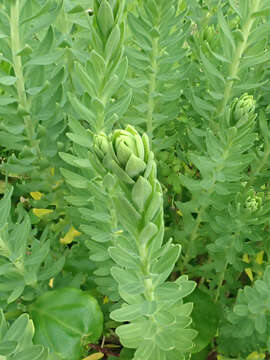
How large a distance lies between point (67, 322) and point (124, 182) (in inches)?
17.8

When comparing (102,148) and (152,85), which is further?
(152,85)

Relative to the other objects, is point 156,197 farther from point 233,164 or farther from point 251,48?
point 251,48

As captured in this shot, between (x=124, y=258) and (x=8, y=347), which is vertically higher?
(x=124, y=258)

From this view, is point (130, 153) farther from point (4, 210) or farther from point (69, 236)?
point (69, 236)

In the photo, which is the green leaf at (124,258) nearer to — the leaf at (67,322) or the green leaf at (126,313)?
the green leaf at (126,313)

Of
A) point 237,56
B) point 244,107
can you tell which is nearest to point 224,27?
point 237,56

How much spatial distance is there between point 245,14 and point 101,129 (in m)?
0.34

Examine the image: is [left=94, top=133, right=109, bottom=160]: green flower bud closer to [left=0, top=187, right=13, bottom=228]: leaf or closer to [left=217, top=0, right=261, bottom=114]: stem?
[left=0, top=187, right=13, bottom=228]: leaf

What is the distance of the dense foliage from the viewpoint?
63cm

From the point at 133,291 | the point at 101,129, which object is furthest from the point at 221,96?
the point at 133,291

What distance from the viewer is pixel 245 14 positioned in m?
0.81

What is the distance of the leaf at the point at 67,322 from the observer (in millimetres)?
797

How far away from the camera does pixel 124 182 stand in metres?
0.47

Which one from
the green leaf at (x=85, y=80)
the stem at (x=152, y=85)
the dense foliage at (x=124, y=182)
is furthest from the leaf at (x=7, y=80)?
the stem at (x=152, y=85)
